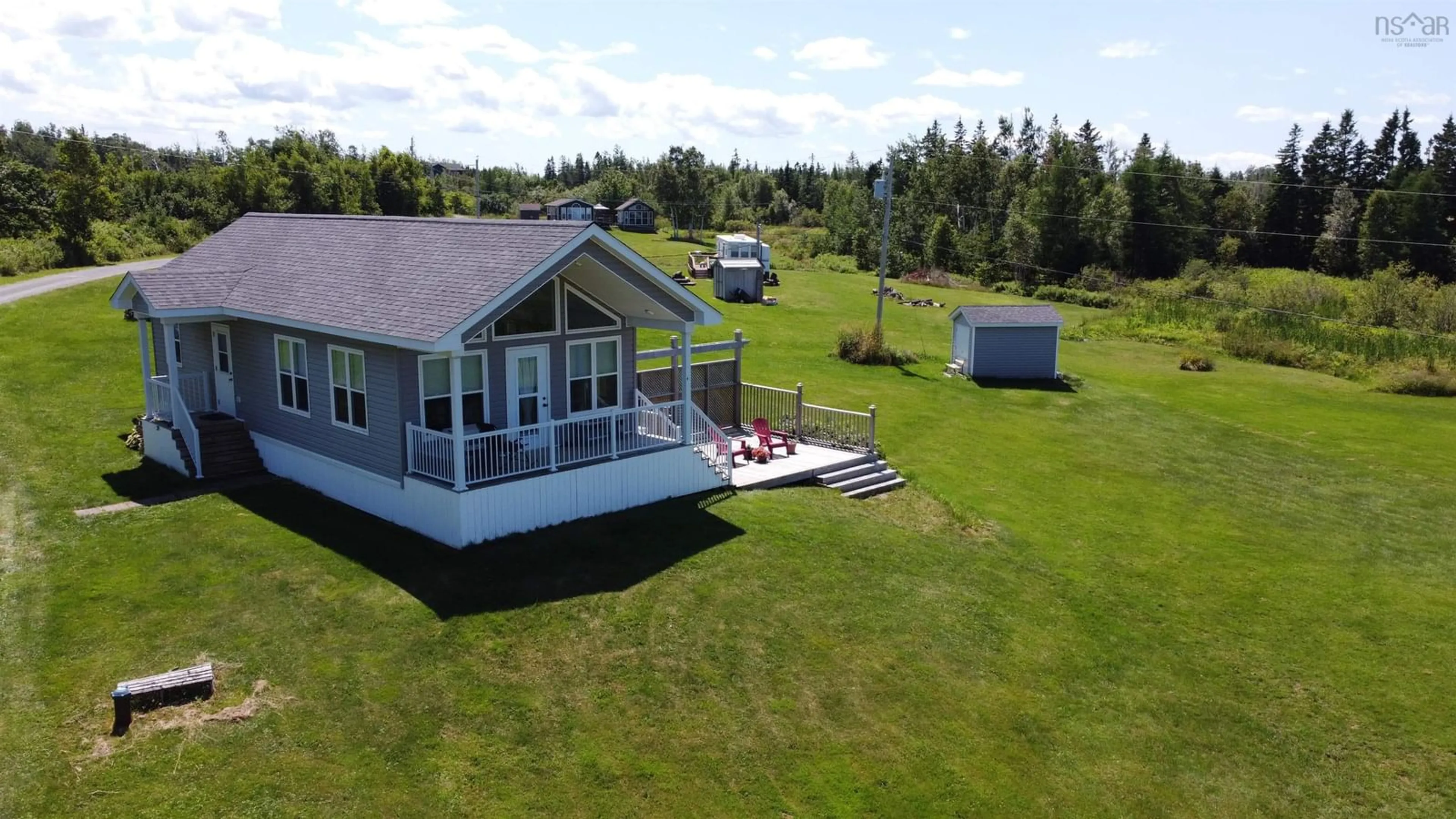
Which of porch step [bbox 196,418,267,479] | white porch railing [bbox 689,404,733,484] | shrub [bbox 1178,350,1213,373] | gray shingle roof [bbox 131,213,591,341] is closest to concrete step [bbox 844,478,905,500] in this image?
white porch railing [bbox 689,404,733,484]

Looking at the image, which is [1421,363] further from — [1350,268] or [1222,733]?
[1350,268]

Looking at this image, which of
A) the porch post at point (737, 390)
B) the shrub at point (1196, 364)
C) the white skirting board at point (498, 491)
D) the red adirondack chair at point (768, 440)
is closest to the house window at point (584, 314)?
the white skirting board at point (498, 491)

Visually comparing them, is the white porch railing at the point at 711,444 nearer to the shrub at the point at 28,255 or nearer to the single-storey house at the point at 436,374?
the single-storey house at the point at 436,374

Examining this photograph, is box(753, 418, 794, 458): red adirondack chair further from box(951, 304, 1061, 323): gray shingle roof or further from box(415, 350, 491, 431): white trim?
box(951, 304, 1061, 323): gray shingle roof

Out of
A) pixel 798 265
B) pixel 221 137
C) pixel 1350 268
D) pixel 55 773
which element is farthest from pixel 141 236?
pixel 221 137

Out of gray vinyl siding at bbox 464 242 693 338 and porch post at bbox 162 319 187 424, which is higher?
gray vinyl siding at bbox 464 242 693 338

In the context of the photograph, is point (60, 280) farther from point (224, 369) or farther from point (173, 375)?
point (173, 375)

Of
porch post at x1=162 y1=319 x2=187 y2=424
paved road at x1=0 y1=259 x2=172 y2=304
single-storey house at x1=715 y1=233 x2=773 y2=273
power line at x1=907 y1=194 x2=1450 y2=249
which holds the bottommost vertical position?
porch post at x1=162 y1=319 x2=187 y2=424
